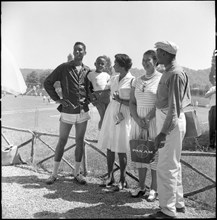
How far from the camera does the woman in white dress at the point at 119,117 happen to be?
3.93 m

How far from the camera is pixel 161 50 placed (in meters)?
3.11

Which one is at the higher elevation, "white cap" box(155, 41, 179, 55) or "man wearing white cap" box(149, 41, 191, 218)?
"white cap" box(155, 41, 179, 55)

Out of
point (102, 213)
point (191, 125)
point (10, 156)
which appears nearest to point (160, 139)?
point (191, 125)

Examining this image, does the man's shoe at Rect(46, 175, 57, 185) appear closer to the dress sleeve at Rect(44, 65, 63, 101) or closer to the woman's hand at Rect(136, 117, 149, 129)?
the dress sleeve at Rect(44, 65, 63, 101)

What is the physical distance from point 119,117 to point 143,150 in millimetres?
619

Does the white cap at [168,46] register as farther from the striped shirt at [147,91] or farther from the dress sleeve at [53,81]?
the dress sleeve at [53,81]

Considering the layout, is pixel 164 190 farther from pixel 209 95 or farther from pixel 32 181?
pixel 32 181

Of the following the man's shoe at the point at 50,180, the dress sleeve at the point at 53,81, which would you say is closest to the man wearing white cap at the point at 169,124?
the dress sleeve at the point at 53,81

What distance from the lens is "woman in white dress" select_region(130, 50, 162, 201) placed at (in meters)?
3.61

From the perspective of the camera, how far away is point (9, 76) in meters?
→ 3.62

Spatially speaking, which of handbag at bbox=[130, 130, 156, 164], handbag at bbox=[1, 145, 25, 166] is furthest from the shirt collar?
handbag at bbox=[1, 145, 25, 166]

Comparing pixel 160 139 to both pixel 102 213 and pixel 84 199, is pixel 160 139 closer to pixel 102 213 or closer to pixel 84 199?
pixel 102 213

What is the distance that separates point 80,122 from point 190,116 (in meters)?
1.74

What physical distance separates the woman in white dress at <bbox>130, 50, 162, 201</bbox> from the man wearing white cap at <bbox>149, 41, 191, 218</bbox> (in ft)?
1.31
